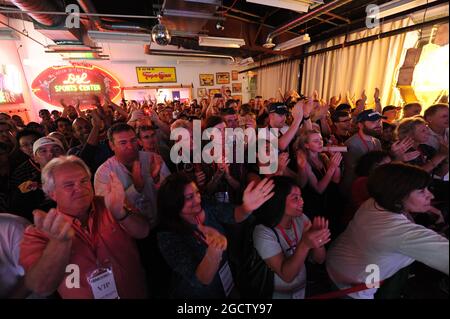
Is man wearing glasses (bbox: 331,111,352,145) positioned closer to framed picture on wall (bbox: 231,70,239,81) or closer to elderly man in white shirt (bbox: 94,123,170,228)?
elderly man in white shirt (bbox: 94,123,170,228)

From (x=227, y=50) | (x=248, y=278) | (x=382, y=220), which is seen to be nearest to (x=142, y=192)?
(x=248, y=278)

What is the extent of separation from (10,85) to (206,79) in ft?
24.8

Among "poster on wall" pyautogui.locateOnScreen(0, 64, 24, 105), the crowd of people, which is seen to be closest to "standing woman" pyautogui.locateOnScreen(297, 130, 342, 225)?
the crowd of people

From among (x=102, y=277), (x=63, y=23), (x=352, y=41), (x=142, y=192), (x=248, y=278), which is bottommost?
(x=248, y=278)

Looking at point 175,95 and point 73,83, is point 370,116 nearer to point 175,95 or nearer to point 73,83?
point 175,95

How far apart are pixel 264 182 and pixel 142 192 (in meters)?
0.99

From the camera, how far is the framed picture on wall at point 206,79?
1150cm

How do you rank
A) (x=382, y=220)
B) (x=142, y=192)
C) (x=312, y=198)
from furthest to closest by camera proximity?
(x=312, y=198), (x=142, y=192), (x=382, y=220)

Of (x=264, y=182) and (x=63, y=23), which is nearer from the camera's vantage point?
(x=264, y=182)

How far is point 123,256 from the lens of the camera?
1151 millimetres

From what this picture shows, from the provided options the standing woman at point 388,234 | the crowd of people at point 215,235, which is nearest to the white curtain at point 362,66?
the crowd of people at point 215,235

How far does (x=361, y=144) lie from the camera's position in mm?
2285
